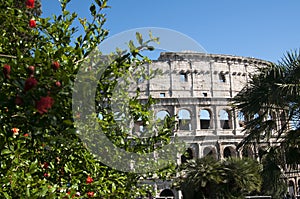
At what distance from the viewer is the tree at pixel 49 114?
147 cm

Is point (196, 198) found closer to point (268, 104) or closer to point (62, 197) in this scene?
point (268, 104)

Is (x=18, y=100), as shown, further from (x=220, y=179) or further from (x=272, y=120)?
(x=220, y=179)

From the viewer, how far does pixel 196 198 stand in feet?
47.8

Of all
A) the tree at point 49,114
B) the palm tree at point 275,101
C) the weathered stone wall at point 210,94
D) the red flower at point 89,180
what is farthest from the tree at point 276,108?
Result: the weathered stone wall at point 210,94

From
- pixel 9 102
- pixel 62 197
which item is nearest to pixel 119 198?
pixel 62 197

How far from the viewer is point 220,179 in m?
13.7

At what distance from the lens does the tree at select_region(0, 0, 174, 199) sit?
4.83 feet

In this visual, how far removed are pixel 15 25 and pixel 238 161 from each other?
13.6m

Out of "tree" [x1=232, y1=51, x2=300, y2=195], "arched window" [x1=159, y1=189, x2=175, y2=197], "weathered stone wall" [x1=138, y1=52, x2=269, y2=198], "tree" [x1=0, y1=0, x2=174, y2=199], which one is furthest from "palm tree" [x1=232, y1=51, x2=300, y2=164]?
"arched window" [x1=159, y1=189, x2=175, y2=197]

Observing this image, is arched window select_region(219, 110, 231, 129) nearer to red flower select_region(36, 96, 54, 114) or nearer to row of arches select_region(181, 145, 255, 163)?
row of arches select_region(181, 145, 255, 163)

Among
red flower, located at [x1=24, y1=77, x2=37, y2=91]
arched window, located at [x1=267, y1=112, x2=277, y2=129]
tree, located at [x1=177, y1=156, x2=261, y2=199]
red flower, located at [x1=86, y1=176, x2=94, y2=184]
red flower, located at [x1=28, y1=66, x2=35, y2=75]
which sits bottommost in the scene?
tree, located at [x1=177, y1=156, x2=261, y2=199]

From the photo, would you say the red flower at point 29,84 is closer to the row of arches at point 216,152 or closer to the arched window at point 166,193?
the row of arches at point 216,152

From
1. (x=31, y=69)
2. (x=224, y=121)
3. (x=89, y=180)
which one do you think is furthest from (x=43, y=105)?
(x=224, y=121)

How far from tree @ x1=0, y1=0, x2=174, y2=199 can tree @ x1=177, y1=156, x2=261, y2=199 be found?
11083mm
